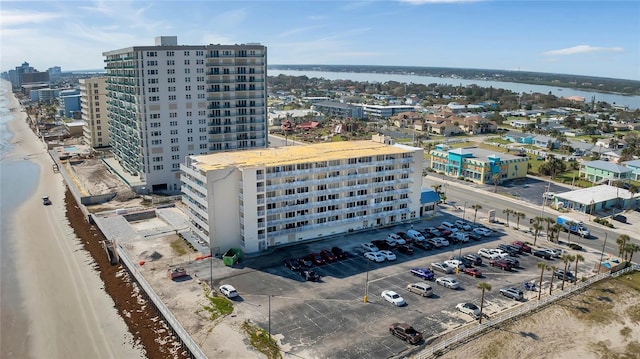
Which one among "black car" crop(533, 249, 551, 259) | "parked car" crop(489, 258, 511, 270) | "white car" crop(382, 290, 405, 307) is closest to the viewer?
"white car" crop(382, 290, 405, 307)

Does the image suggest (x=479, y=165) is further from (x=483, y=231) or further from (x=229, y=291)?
(x=229, y=291)

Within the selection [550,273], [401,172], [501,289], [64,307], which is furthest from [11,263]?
[550,273]

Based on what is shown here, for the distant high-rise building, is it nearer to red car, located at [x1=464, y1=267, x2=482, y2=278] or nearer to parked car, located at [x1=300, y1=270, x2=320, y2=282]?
parked car, located at [x1=300, y1=270, x2=320, y2=282]

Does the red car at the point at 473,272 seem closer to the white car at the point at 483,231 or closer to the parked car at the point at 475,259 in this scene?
the parked car at the point at 475,259

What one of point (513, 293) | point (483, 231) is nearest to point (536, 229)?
point (483, 231)

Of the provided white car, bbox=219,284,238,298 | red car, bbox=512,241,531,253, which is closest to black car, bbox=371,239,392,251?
red car, bbox=512,241,531,253

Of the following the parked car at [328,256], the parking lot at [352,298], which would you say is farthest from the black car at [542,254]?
the parked car at [328,256]
